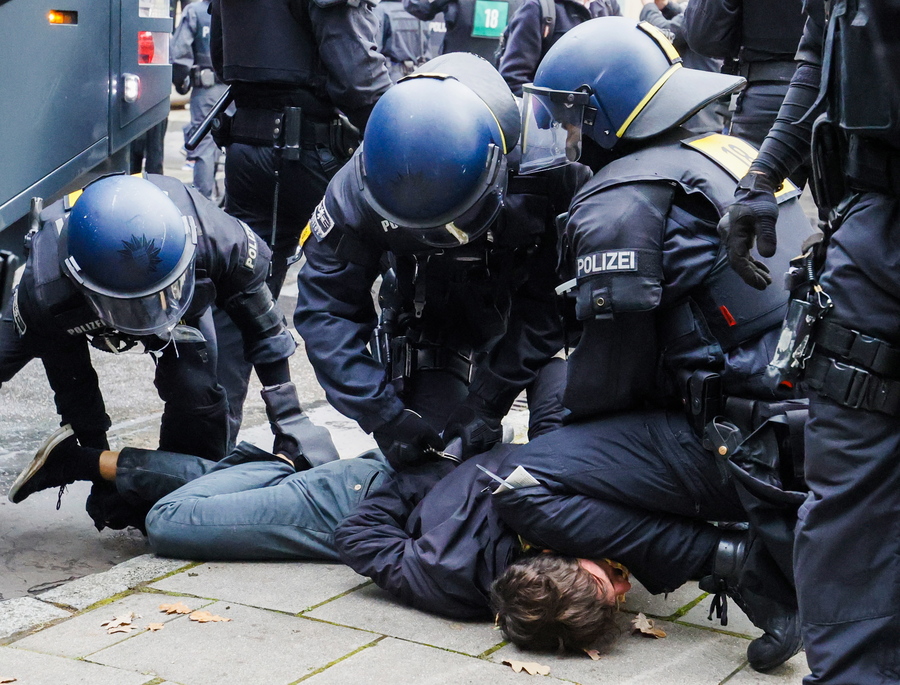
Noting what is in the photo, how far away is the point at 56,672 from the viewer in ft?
8.47

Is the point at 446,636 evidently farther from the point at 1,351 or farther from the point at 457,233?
the point at 1,351

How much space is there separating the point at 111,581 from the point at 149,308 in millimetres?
729

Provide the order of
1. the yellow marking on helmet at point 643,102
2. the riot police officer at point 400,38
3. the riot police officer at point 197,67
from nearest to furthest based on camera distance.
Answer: the yellow marking on helmet at point 643,102 → the riot police officer at point 197,67 → the riot police officer at point 400,38

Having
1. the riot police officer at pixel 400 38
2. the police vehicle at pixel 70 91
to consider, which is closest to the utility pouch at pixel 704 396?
the police vehicle at pixel 70 91

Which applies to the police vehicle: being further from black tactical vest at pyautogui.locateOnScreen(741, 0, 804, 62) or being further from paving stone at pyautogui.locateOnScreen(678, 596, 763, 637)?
black tactical vest at pyautogui.locateOnScreen(741, 0, 804, 62)

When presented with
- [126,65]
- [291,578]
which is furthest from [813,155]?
[126,65]

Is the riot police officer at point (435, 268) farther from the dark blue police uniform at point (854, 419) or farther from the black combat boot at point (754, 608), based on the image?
the dark blue police uniform at point (854, 419)

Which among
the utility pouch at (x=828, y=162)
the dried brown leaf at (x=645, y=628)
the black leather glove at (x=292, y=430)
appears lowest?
the dried brown leaf at (x=645, y=628)

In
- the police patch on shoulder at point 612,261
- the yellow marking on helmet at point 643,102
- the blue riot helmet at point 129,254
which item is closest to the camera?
the police patch on shoulder at point 612,261

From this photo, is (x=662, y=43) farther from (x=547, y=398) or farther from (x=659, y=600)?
(x=659, y=600)

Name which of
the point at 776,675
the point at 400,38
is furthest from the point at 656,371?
the point at 400,38

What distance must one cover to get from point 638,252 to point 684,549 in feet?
2.32

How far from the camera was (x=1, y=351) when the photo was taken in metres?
3.47

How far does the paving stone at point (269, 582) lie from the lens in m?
3.00
